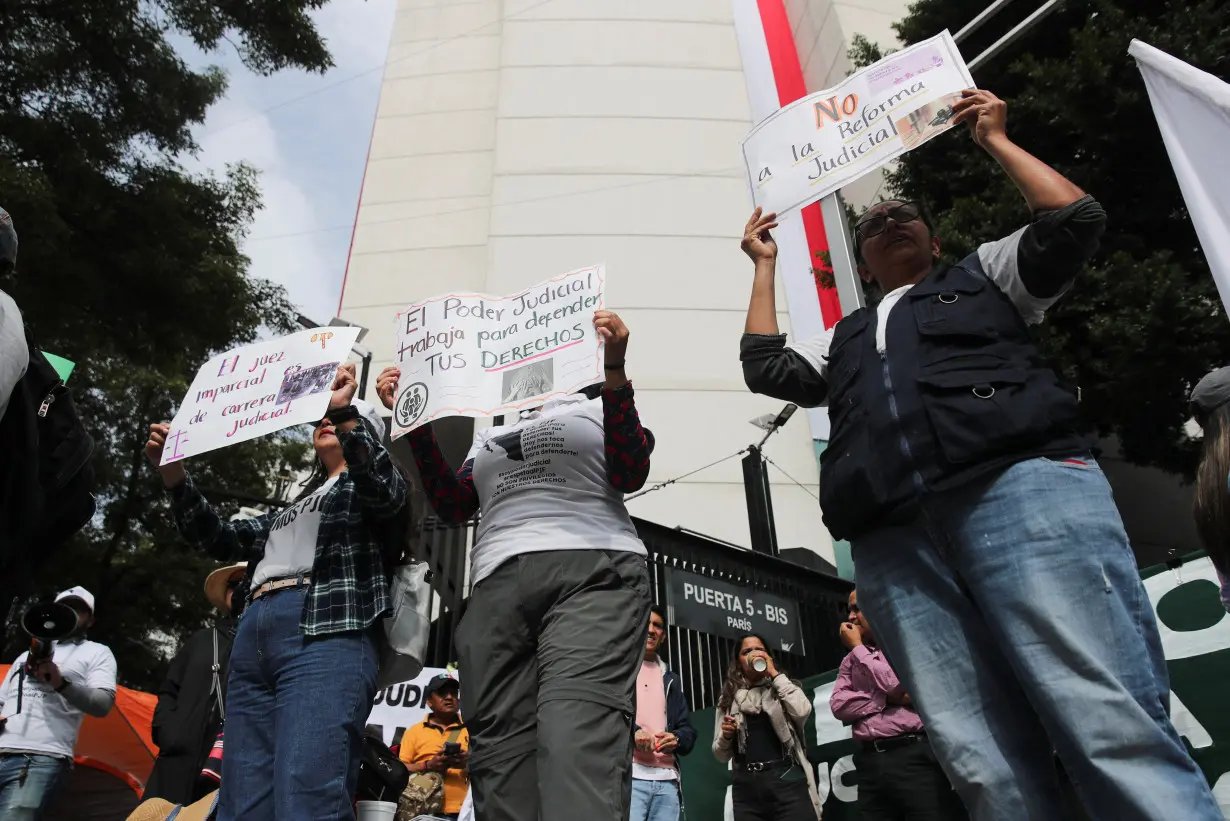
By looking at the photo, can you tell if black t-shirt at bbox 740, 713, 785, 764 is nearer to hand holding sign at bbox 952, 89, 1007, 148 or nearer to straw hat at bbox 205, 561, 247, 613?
straw hat at bbox 205, 561, 247, 613

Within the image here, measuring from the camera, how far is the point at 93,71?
9.17 m

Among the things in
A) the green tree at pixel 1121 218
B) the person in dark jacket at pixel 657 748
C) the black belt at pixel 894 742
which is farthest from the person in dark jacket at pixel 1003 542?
the green tree at pixel 1121 218

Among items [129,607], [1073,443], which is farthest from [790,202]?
[129,607]

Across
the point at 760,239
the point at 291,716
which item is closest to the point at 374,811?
the point at 291,716

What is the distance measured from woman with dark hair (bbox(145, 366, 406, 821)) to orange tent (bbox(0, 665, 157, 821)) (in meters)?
4.23

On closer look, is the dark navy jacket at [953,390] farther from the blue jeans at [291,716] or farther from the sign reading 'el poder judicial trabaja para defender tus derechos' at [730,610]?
the sign reading 'el poder judicial trabaja para defender tus derechos' at [730,610]

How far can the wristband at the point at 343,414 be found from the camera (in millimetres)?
2920

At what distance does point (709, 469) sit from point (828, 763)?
1151cm

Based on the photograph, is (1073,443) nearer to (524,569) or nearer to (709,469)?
(524,569)

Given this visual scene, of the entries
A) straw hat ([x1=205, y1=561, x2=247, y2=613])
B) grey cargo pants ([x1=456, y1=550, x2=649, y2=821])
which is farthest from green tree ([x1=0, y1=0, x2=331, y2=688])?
grey cargo pants ([x1=456, y1=550, x2=649, y2=821])

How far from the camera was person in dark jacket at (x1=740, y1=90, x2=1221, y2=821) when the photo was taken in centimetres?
161

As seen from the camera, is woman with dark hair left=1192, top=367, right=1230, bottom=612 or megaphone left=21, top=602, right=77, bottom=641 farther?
megaphone left=21, top=602, right=77, bottom=641

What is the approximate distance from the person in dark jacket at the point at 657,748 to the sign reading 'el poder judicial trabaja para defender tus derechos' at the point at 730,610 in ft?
8.89

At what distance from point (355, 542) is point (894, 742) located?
9.40ft
